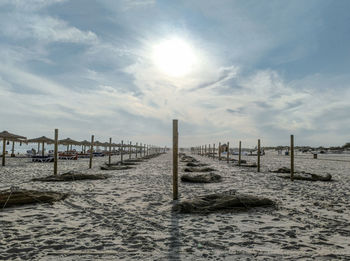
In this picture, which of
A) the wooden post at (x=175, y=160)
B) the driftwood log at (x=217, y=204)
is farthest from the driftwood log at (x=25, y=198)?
the driftwood log at (x=217, y=204)

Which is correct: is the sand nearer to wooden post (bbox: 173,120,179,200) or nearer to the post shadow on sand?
the post shadow on sand

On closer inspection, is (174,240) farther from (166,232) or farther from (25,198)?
(25,198)

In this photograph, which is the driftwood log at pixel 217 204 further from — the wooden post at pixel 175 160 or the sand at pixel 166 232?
the wooden post at pixel 175 160

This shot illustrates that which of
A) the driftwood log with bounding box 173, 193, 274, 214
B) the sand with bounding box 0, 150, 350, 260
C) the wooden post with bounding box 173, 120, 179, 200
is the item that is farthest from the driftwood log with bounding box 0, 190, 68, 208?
the driftwood log with bounding box 173, 193, 274, 214

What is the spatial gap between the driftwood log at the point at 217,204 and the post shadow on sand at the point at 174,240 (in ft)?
→ 1.30

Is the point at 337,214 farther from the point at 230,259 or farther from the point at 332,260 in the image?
the point at 230,259

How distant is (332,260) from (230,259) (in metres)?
1.20

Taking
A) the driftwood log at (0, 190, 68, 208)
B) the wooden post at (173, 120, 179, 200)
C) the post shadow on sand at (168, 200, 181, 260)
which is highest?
the wooden post at (173, 120, 179, 200)

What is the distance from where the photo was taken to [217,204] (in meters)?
5.22

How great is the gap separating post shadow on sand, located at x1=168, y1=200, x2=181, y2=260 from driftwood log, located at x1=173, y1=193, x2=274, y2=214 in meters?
0.40

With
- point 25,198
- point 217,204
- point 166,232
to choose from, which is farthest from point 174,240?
point 25,198

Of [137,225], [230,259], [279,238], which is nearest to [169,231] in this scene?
[137,225]

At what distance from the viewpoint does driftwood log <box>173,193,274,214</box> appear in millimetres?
5090

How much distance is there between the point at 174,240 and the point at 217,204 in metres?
1.90
